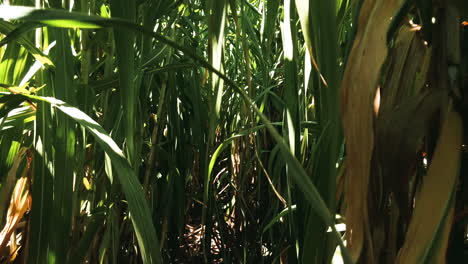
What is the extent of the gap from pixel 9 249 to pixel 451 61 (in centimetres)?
64

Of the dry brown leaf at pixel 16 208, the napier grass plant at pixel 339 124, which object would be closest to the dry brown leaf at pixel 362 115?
the napier grass plant at pixel 339 124

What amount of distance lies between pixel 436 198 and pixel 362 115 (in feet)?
0.25

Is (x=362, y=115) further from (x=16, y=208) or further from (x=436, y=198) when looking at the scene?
(x=16, y=208)

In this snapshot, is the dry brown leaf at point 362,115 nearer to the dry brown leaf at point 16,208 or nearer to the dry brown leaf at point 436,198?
the dry brown leaf at point 436,198

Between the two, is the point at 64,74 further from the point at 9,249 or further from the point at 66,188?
the point at 9,249

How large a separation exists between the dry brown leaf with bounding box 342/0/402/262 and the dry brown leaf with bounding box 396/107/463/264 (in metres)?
0.03

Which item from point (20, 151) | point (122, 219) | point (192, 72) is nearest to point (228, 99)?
point (192, 72)

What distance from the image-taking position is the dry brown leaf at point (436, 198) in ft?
1.24

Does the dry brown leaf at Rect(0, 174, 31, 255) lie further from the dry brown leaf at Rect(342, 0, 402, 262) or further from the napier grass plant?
the dry brown leaf at Rect(342, 0, 402, 262)

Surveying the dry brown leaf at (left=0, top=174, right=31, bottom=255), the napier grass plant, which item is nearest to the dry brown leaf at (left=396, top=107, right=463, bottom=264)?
the napier grass plant

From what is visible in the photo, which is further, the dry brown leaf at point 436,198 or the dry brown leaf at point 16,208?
the dry brown leaf at point 16,208

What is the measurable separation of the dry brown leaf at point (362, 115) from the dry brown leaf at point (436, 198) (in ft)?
0.11

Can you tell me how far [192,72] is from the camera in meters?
1.32

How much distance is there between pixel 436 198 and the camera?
1.25 feet
